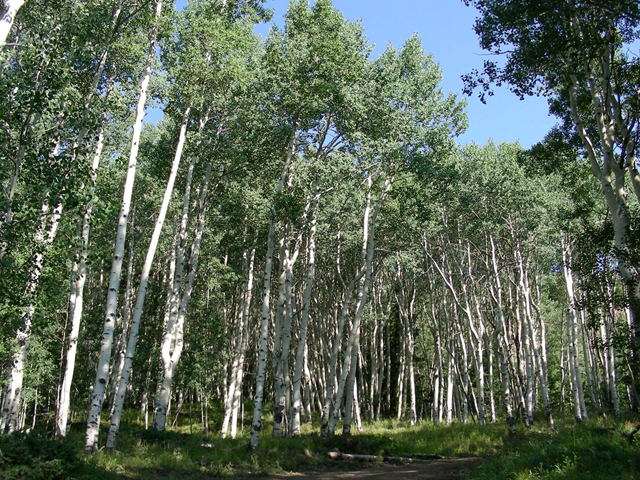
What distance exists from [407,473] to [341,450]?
11.9ft

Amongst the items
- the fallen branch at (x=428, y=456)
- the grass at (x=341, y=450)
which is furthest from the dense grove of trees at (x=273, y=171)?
the fallen branch at (x=428, y=456)

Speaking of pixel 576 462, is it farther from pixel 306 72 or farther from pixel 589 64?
pixel 306 72

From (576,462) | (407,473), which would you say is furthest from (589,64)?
(407,473)

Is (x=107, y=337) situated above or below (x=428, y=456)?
above

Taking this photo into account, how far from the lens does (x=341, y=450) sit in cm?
1562

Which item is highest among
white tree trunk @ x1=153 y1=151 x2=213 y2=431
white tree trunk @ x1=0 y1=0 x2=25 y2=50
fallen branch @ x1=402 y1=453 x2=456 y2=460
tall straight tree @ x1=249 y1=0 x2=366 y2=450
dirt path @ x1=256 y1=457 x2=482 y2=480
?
tall straight tree @ x1=249 y1=0 x2=366 y2=450

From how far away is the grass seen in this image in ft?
27.1

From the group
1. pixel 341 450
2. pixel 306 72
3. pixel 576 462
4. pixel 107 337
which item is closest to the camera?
pixel 576 462

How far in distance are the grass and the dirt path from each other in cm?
64

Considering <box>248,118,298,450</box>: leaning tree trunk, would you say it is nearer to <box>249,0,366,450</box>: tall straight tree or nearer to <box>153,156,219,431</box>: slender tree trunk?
<box>249,0,366,450</box>: tall straight tree

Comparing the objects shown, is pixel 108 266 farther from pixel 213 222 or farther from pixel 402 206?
pixel 402 206

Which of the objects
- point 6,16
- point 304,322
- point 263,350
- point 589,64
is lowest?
point 263,350

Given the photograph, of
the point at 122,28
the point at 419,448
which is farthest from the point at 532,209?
the point at 122,28

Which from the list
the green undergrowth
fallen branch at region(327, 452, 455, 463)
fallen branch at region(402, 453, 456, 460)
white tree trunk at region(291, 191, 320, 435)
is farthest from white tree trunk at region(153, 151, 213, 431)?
the green undergrowth
